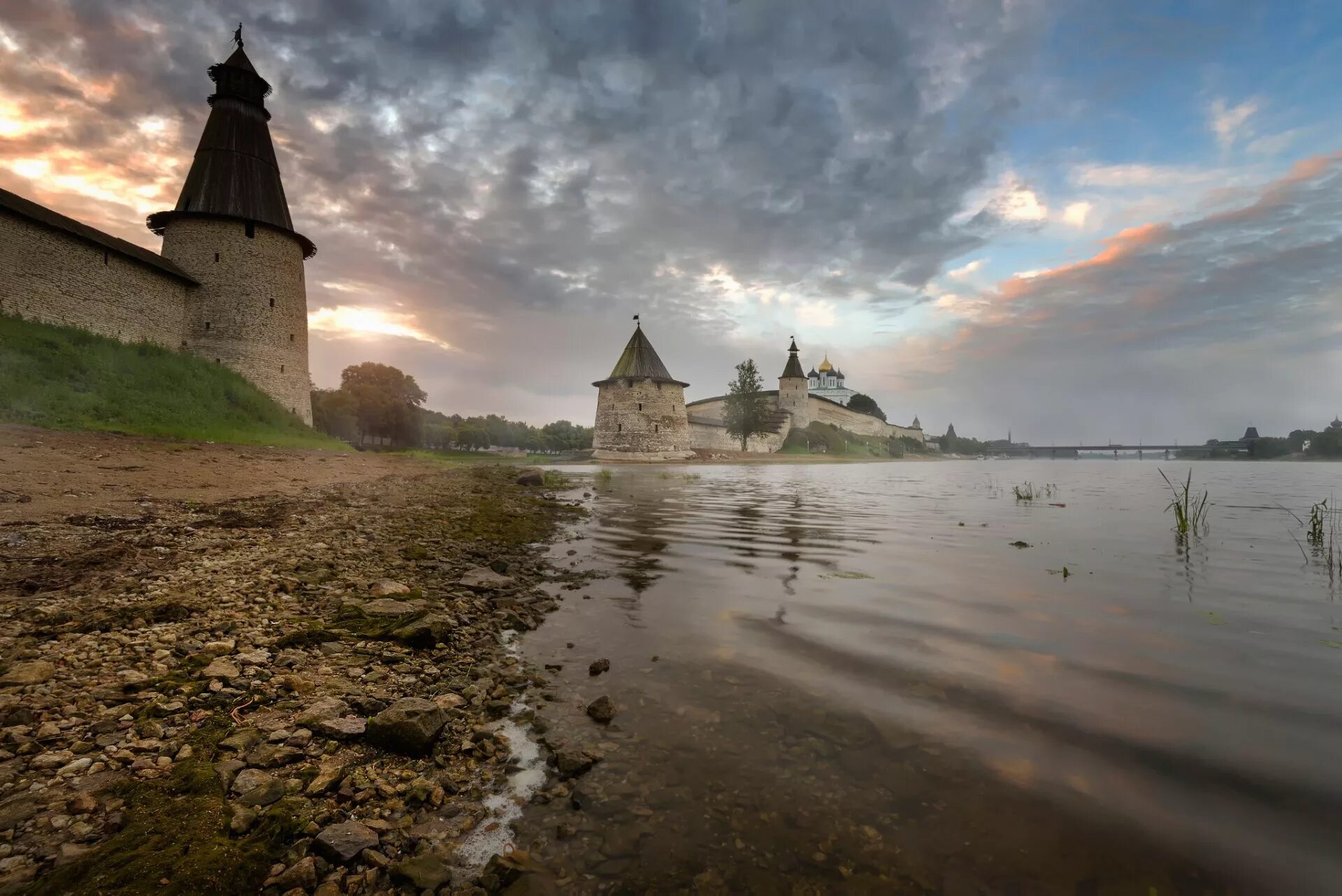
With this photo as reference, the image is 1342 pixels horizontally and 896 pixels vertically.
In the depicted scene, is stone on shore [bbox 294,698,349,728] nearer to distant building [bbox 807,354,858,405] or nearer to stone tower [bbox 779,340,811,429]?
stone tower [bbox 779,340,811,429]

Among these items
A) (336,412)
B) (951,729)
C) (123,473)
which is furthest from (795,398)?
(951,729)

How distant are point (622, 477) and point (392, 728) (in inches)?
1016

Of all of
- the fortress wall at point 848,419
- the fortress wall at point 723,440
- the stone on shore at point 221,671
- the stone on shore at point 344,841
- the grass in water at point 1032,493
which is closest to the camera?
the stone on shore at point 344,841

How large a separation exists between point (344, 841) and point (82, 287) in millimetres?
30379

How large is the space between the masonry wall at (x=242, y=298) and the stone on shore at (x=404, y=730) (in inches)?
1235

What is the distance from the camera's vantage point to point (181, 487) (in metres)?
9.11

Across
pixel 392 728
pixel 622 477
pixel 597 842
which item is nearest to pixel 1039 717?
pixel 597 842

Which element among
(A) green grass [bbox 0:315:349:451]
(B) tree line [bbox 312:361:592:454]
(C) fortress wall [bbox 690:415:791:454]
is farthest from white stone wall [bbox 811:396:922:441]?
(A) green grass [bbox 0:315:349:451]

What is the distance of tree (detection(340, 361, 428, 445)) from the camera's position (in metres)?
46.2

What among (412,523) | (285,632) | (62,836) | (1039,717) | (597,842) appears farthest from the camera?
(412,523)

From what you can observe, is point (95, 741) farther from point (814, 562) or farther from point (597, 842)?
point (814, 562)

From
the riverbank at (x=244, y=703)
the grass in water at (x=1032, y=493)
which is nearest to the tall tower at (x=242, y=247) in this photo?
the riverbank at (x=244, y=703)

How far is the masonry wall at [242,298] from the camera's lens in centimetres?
2647

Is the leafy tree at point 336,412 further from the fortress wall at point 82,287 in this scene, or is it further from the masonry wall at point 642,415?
the masonry wall at point 642,415
